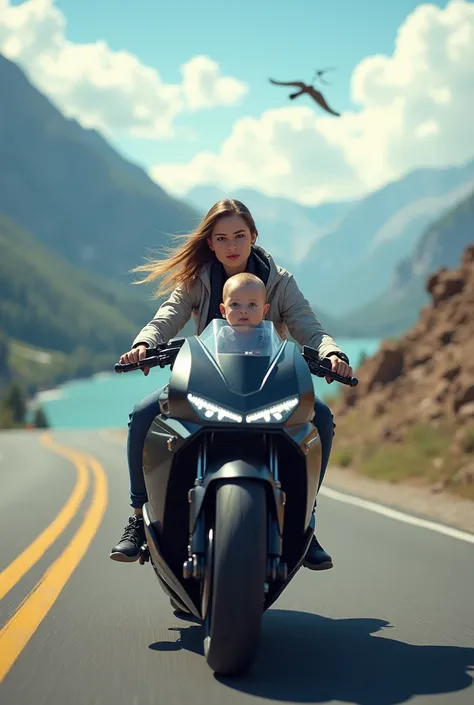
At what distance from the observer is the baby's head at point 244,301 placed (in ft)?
14.3

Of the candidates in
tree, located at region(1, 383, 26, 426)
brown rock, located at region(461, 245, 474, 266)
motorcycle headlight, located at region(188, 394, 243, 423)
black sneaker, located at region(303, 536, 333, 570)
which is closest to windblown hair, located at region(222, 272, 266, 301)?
motorcycle headlight, located at region(188, 394, 243, 423)

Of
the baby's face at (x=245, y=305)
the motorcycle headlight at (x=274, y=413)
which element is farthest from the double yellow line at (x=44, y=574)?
the baby's face at (x=245, y=305)

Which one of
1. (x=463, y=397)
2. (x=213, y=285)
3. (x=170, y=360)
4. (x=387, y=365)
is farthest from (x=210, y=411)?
(x=387, y=365)

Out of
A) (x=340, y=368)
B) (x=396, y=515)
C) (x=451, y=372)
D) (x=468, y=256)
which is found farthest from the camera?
(x=468, y=256)

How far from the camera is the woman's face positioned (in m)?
5.01

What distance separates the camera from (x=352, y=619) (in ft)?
16.6

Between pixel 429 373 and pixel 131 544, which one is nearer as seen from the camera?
pixel 131 544

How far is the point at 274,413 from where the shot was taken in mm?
3832

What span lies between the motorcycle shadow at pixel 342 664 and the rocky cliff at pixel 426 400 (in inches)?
329

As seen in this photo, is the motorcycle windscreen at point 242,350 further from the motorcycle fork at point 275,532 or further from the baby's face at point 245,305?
the motorcycle fork at point 275,532

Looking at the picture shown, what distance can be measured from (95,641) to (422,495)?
31.5ft

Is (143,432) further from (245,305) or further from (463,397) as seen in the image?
(463,397)

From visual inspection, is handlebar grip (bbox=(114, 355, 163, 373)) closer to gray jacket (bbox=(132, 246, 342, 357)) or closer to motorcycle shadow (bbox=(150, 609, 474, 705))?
gray jacket (bbox=(132, 246, 342, 357))

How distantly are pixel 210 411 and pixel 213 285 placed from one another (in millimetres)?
1339
